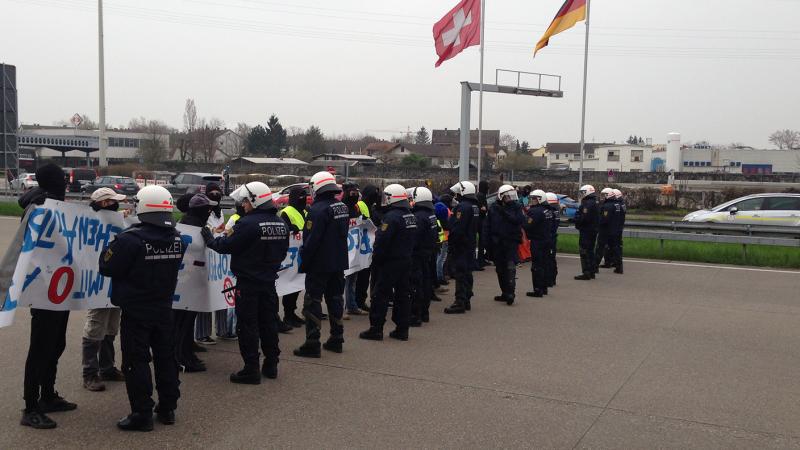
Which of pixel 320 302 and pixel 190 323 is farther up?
pixel 320 302

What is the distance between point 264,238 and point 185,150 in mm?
82192

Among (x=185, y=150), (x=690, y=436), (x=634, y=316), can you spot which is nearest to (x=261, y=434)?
(x=690, y=436)

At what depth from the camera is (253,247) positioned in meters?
7.12

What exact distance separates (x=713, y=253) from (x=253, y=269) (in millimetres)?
14217

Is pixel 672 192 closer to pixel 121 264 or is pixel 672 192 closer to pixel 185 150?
pixel 121 264

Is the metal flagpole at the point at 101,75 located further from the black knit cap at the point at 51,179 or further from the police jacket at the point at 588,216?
the black knit cap at the point at 51,179

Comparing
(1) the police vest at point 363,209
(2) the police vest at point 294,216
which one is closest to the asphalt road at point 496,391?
(2) the police vest at point 294,216

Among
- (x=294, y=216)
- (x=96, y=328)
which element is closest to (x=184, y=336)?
(x=96, y=328)

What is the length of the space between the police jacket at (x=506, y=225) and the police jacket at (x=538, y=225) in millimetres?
553

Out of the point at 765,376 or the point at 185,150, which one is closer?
the point at 765,376

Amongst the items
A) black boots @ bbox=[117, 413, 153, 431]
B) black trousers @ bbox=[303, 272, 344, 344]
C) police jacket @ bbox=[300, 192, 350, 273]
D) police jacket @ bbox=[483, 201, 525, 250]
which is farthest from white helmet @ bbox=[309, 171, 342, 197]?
police jacket @ bbox=[483, 201, 525, 250]

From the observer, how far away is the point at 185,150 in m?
85.3

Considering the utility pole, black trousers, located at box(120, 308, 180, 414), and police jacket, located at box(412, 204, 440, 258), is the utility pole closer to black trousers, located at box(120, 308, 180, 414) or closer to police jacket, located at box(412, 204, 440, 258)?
police jacket, located at box(412, 204, 440, 258)

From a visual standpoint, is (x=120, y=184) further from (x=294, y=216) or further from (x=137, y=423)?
(x=137, y=423)
